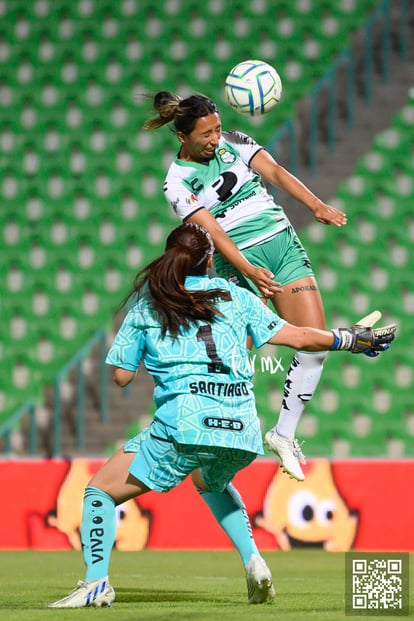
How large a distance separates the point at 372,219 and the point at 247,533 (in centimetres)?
671

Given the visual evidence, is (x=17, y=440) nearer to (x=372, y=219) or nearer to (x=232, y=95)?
(x=372, y=219)

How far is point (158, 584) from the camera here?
561 cm

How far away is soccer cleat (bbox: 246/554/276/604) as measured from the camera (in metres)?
4.48

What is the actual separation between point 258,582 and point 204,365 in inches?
34.4

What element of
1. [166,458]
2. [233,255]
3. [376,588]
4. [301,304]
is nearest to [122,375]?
[166,458]

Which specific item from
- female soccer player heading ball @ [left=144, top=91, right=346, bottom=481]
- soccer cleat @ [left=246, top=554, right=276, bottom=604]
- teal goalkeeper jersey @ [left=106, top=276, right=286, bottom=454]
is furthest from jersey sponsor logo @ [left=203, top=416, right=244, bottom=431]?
female soccer player heading ball @ [left=144, top=91, right=346, bottom=481]

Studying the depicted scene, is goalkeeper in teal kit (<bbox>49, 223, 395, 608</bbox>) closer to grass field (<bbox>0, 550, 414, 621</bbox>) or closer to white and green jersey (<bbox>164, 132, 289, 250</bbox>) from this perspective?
grass field (<bbox>0, 550, 414, 621</bbox>)

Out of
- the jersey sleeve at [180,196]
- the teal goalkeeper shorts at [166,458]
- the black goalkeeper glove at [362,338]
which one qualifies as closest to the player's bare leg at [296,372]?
the jersey sleeve at [180,196]

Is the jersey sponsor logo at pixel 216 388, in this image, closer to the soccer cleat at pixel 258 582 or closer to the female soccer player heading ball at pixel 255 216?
the soccer cleat at pixel 258 582

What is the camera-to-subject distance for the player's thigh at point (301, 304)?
5.36 metres

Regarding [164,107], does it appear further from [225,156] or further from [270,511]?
[270,511]

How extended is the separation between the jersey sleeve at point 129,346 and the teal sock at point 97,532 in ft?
1.55

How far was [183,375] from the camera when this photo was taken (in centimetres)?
421

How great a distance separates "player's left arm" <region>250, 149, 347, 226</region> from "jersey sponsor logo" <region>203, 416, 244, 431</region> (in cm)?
122
